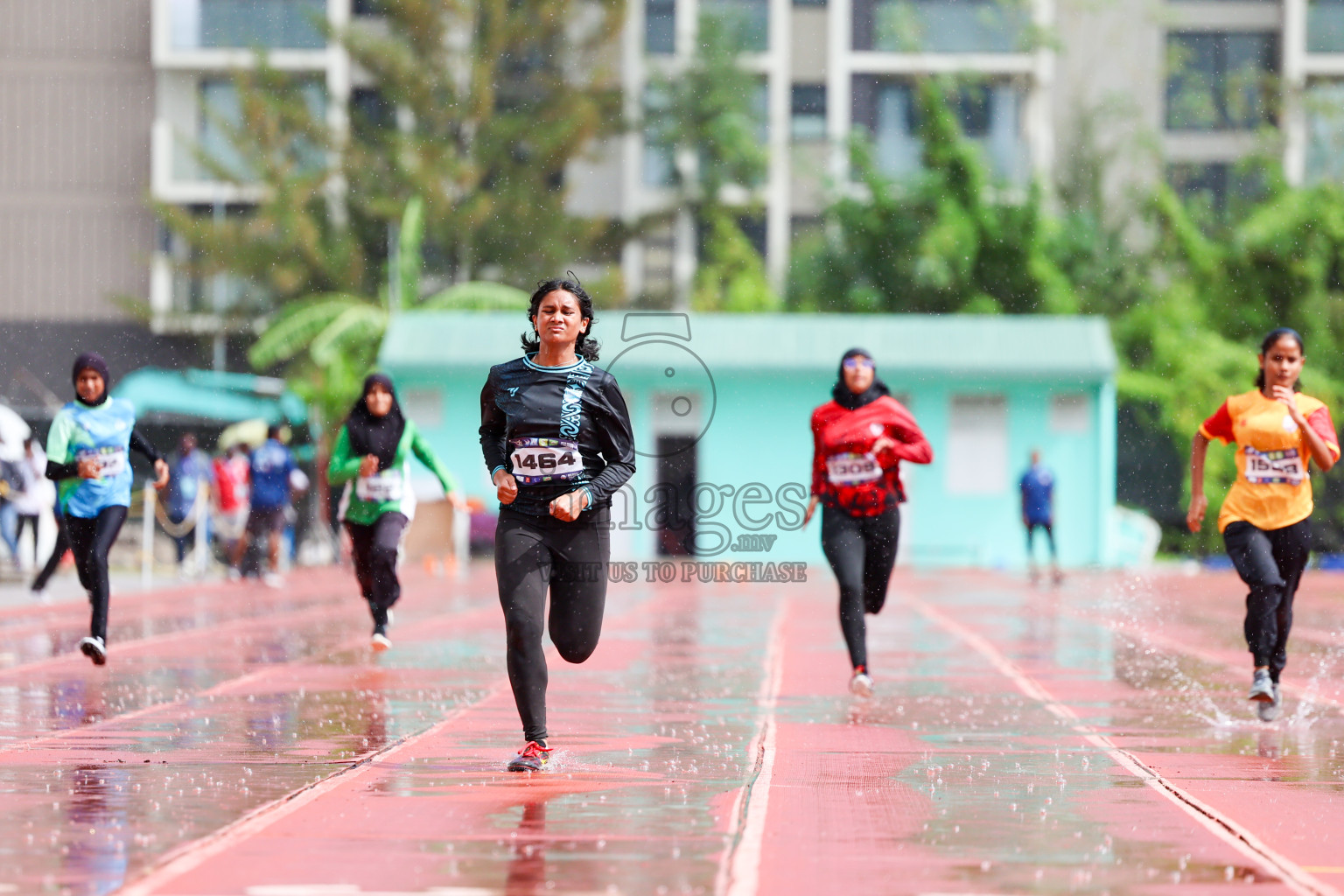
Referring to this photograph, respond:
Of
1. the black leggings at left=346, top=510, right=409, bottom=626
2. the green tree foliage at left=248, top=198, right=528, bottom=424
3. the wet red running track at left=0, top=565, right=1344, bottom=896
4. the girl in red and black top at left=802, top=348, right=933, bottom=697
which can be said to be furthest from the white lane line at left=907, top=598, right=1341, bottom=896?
the green tree foliage at left=248, top=198, right=528, bottom=424

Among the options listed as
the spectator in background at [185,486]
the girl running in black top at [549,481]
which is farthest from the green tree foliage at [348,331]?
the girl running in black top at [549,481]

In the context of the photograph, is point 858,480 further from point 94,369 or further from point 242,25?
point 242,25

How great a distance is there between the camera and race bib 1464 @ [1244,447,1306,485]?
9695 millimetres

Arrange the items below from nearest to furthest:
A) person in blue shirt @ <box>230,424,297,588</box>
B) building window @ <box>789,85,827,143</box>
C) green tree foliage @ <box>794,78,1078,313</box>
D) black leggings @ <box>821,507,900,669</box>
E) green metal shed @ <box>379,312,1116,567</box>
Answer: black leggings @ <box>821,507,900,669</box>
person in blue shirt @ <box>230,424,297,588</box>
green metal shed @ <box>379,312,1116,567</box>
green tree foliage @ <box>794,78,1078,313</box>
building window @ <box>789,85,827,143</box>

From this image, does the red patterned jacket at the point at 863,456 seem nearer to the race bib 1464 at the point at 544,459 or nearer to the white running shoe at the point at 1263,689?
the white running shoe at the point at 1263,689

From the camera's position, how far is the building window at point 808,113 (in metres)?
52.7

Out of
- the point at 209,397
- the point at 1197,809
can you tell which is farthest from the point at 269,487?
the point at 1197,809

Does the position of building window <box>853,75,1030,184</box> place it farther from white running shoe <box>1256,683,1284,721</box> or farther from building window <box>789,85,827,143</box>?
white running shoe <box>1256,683,1284,721</box>

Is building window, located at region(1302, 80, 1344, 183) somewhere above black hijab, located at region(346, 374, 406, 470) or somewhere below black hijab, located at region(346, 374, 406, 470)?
above

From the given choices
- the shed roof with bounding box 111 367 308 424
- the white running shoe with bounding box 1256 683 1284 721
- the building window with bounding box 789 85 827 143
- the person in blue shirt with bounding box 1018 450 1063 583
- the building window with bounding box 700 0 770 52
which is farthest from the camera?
the building window with bounding box 789 85 827 143

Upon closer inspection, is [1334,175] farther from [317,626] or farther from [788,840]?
[788,840]

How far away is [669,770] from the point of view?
757 cm

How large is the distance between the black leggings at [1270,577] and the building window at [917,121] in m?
41.0

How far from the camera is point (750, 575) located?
29.1 meters
